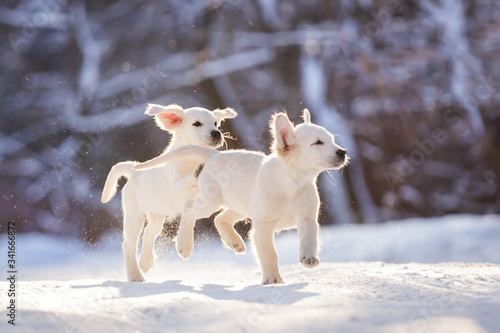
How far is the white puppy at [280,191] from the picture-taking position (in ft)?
15.1

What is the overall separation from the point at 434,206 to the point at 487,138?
7.95ft

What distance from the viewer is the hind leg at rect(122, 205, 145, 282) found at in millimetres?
6320

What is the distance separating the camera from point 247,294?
3963mm

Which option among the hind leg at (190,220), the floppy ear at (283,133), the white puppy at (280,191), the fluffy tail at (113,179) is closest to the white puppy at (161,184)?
the fluffy tail at (113,179)

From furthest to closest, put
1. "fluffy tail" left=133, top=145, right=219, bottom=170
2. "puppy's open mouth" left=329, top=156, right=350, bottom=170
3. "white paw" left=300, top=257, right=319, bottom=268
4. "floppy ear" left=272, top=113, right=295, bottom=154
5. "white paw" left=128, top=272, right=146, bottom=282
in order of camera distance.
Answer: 1. "white paw" left=128, top=272, right=146, bottom=282
2. "fluffy tail" left=133, top=145, right=219, bottom=170
3. "floppy ear" left=272, top=113, right=295, bottom=154
4. "puppy's open mouth" left=329, top=156, right=350, bottom=170
5. "white paw" left=300, top=257, right=319, bottom=268

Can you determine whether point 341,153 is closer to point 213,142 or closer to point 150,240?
point 213,142

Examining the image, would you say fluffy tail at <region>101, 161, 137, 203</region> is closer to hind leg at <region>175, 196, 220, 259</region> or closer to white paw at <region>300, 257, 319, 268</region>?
hind leg at <region>175, 196, 220, 259</region>

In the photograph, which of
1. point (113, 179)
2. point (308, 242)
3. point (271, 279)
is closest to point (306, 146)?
point (308, 242)

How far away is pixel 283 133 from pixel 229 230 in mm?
1387

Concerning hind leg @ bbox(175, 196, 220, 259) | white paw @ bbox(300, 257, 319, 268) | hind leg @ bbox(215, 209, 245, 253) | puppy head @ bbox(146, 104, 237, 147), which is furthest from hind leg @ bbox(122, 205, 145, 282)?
white paw @ bbox(300, 257, 319, 268)

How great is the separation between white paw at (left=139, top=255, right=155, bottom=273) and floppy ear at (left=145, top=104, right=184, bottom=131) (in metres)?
1.55

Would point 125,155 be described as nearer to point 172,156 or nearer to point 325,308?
point 172,156

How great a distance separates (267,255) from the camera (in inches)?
190

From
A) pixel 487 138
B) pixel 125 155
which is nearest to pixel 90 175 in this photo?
pixel 125 155
